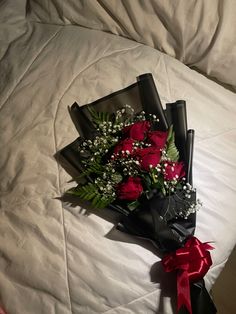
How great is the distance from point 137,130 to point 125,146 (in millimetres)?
57

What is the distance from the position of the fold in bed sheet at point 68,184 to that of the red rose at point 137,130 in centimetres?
A: 17

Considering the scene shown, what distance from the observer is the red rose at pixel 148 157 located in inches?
34.6

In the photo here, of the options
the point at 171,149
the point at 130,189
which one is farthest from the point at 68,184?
the point at 171,149

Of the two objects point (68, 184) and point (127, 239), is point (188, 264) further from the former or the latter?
Result: point (68, 184)

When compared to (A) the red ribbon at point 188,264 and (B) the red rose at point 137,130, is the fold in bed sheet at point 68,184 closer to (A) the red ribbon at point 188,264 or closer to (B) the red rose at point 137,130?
(A) the red ribbon at point 188,264

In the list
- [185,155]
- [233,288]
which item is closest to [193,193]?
[185,155]

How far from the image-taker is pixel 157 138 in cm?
92

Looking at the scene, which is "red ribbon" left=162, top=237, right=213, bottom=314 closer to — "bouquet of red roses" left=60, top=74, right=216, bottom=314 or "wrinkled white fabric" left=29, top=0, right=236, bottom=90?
"bouquet of red roses" left=60, top=74, right=216, bottom=314

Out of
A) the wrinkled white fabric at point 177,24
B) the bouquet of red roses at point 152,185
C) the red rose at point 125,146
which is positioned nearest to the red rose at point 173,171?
the bouquet of red roses at point 152,185

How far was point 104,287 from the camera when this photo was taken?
0.87m

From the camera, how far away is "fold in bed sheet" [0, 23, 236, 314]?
0.88m

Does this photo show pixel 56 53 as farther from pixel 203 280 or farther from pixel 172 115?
pixel 203 280

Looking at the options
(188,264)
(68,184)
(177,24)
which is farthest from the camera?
(177,24)

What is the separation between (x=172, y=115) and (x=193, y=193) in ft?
0.80
